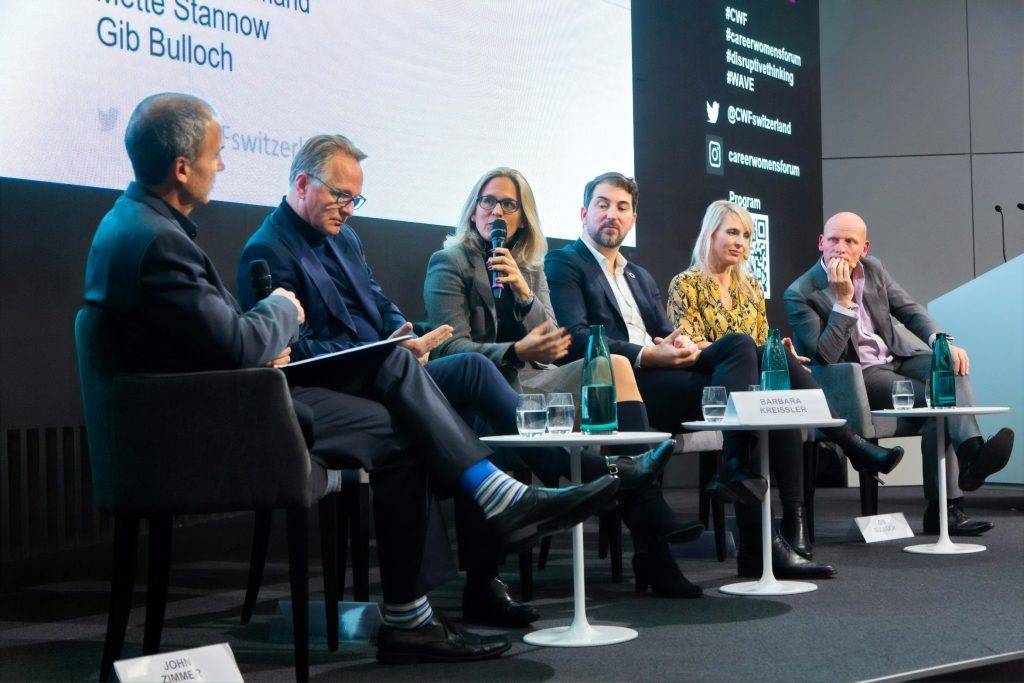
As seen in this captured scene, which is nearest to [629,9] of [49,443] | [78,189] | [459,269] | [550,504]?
[459,269]

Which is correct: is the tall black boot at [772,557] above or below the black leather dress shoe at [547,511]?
below

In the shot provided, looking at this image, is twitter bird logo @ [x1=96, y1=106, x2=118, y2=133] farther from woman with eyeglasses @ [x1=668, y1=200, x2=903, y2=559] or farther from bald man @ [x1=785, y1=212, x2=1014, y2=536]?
bald man @ [x1=785, y1=212, x2=1014, y2=536]

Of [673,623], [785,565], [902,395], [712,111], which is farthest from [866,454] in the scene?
[712,111]

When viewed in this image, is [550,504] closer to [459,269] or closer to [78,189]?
[459,269]

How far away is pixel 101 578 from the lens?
11.4 feet

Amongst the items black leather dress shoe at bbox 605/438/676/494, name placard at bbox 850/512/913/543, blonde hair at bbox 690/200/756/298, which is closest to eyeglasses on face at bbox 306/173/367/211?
black leather dress shoe at bbox 605/438/676/494

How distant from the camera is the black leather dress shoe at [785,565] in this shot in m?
3.21

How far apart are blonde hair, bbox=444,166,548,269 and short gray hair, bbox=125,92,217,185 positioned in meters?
1.25

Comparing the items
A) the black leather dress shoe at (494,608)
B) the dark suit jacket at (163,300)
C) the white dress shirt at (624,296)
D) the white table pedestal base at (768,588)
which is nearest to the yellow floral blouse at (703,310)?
the white dress shirt at (624,296)

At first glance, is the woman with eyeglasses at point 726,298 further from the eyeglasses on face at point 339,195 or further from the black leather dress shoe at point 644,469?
the eyeglasses on face at point 339,195

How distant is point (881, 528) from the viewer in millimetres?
4070

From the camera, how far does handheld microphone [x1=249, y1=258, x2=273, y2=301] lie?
8.03ft

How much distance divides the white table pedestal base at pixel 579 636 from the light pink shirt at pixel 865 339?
226cm

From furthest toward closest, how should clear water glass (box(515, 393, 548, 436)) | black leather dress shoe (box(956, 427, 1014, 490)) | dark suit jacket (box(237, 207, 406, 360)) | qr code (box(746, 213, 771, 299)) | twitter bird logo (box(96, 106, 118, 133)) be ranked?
qr code (box(746, 213, 771, 299)) < black leather dress shoe (box(956, 427, 1014, 490)) < twitter bird logo (box(96, 106, 118, 133)) < dark suit jacket (box(237, 207, 406, 360)) < clear water glass (box(515, 393, 548, 436))
